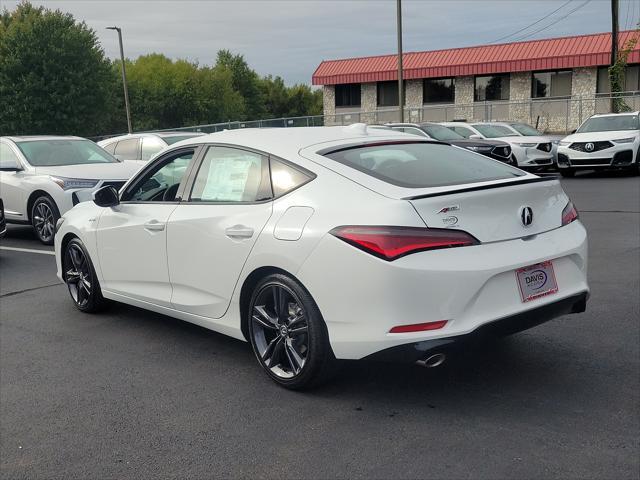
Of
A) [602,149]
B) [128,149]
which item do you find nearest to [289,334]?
[128,149]

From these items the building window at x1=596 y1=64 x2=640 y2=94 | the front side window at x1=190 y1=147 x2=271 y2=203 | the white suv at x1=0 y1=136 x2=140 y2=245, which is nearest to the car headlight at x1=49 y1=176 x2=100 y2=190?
the white suv at x1=0 y1=136 x2=140 y2=245

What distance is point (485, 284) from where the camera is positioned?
3.53 m

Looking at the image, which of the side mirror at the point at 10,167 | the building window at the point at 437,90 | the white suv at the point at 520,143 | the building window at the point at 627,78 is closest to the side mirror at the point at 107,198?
the side mirror at the point at 10,167

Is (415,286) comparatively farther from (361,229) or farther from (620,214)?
(620,214)

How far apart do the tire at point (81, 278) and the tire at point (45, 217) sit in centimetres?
421

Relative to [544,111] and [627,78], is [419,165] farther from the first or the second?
[627,78]

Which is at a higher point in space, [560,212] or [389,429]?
[560,212]

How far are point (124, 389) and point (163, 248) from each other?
1.04 m

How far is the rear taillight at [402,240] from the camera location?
11.4 feet

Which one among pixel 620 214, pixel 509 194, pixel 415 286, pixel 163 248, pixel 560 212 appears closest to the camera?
pixel 415 286

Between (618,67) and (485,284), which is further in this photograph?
(618,67)

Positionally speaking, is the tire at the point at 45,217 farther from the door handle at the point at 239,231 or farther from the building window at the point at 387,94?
the building window at the point at 387,94

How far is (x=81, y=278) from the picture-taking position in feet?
19.8

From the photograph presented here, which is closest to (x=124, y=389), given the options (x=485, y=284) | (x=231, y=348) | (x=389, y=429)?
(x=231, y=348)
